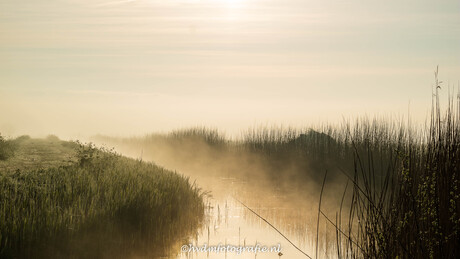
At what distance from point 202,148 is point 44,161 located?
10.5 m

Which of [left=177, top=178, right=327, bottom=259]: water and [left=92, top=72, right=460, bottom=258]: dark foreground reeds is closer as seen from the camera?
[left=92, top=72, right=460, bottom=258]: dark foreground reeds

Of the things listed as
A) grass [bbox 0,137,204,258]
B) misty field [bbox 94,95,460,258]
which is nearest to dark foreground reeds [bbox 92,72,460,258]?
misty field [bbox 94,95,460,258]

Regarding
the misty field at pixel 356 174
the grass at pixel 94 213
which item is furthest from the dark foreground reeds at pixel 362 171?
the grass at pixel 94 213

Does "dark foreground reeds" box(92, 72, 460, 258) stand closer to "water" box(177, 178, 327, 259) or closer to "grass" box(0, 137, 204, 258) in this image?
"water" box(177, 178, 327, 259)

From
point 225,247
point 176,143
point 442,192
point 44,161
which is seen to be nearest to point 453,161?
point 442,192

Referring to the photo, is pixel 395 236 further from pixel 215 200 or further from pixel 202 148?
pixel 202 148

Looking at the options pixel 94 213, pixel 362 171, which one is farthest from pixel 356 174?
pixel 94 213

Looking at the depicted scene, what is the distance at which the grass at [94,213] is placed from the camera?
6398mm

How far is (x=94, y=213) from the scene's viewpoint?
750 cm

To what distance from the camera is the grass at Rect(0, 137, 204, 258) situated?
6398mm

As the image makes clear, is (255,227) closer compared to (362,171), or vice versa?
(362,171)

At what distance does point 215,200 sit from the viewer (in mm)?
13234

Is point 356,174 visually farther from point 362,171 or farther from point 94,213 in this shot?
point 94,213

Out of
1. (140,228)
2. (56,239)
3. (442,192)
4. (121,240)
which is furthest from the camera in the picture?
(140,228)
